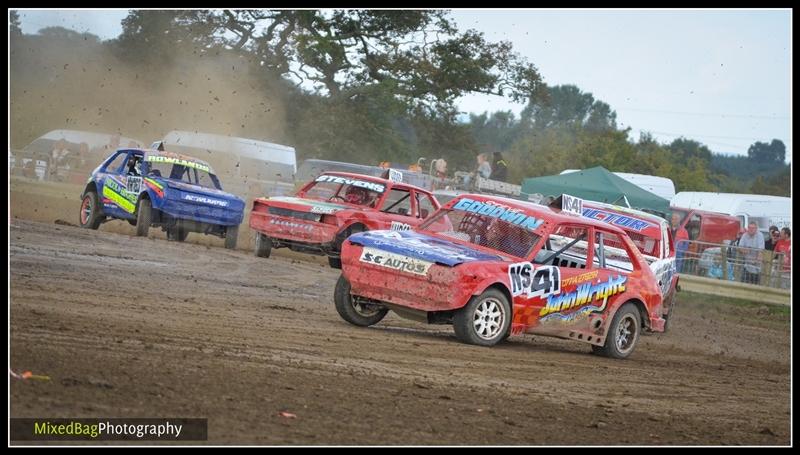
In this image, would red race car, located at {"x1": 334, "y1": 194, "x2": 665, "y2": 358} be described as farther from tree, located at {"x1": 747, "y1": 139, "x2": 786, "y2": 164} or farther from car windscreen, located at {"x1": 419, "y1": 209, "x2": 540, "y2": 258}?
tree, located at {"x1": 747, "y1": 139, "x2": 786, "y2": 164}

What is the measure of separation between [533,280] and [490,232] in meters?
0.72

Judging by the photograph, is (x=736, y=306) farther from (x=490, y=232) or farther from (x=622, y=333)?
(x=490, y=232)

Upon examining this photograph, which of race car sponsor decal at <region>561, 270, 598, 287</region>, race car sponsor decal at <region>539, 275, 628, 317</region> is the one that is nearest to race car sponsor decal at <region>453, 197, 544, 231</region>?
race car sponsor decal at <region>561, 270, 598, 287</region>

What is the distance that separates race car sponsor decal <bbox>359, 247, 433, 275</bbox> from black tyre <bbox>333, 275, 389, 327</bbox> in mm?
454

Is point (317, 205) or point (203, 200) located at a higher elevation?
point (317, 205)

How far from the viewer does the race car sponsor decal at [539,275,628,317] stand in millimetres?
10492

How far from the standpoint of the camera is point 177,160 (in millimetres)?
18078

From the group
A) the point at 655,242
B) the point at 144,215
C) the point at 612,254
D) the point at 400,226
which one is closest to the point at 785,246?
the point at 655,242

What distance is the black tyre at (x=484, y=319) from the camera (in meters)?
9.78

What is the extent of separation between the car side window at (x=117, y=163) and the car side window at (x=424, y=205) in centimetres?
482

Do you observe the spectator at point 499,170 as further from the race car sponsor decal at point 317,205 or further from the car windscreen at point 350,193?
the race car sponsor decal at point 317,205

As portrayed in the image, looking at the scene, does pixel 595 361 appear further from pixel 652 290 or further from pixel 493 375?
pixel 493 375

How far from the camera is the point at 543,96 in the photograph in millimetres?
34375
